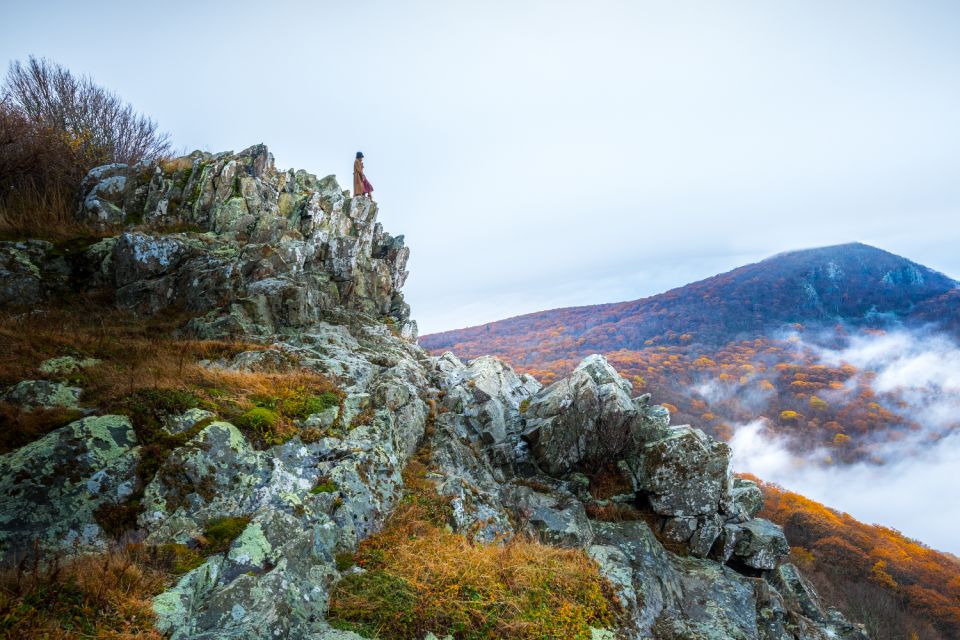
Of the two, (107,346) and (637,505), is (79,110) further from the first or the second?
(637,505)

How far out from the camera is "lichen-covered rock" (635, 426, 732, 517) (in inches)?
505

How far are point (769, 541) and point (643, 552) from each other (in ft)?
17.4

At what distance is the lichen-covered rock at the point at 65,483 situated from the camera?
5899mm

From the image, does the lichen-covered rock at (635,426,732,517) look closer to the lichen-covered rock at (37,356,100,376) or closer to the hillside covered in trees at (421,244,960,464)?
the lichen-covered rock at (37,356,100,376)

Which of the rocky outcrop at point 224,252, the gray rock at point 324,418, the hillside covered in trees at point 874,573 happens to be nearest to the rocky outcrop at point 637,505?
the gray rock at point 324,418

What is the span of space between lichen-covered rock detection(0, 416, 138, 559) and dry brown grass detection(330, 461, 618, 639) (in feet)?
13.3

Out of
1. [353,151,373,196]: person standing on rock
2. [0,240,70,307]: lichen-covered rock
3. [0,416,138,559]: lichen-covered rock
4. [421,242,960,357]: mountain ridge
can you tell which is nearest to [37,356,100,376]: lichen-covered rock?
[0,416,138,559]: lichen-covered rock

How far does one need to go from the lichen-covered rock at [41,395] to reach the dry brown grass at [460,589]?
6.35m

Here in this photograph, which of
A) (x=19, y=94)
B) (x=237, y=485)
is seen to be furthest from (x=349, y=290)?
(x=19, y=94)

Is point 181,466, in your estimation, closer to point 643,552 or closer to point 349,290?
point 643,552

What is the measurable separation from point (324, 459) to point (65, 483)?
4201mm

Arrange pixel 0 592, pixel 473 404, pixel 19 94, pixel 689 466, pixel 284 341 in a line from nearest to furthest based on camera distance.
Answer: pixel 0 592 → pixel 689 466 → pixel 284 341 → pixel 473 404 → pixel 19 94

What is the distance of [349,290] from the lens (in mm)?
20672

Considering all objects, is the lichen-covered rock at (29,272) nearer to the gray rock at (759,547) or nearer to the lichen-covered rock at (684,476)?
the lichen-covered rock at (684,476)
